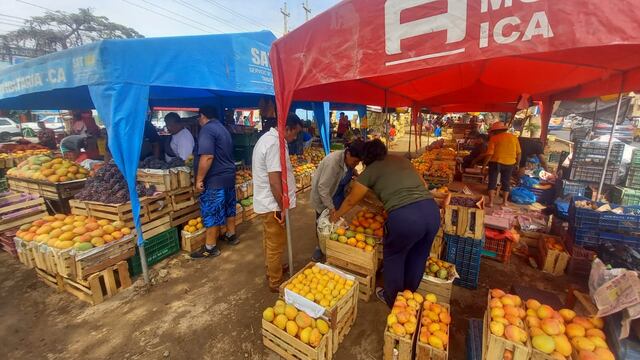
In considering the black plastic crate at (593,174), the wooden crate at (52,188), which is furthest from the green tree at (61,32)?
the black plastic crate at (593,174)

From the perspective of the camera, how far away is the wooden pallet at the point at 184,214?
458 centimetres

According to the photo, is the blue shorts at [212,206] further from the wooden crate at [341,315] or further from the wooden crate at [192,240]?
the wooden crate at [341,315]

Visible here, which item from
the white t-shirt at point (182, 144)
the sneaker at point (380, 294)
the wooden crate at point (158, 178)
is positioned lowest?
the sneaker at point (380, 294)

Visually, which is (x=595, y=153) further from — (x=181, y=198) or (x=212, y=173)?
(x=181, y=198)

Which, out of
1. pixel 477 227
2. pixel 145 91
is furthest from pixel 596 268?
pixel 145 91

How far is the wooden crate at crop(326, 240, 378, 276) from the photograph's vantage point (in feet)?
11.0

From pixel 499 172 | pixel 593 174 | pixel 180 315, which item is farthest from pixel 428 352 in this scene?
pixel 593 174

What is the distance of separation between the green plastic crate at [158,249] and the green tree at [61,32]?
104ft

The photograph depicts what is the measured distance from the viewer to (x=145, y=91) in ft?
11.1

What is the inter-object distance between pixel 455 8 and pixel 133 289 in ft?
15.9

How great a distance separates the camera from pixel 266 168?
326 centimetres

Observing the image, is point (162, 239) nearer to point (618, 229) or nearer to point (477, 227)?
point (477, 227)

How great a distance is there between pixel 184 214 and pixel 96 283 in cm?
162

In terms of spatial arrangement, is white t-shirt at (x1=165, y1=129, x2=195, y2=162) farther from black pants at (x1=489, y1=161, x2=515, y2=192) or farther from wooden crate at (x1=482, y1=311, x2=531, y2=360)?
black pants at (x1=489, y1=161, x2=515, y2=192)
